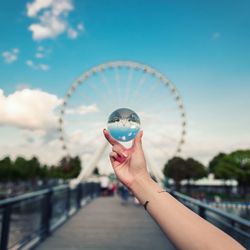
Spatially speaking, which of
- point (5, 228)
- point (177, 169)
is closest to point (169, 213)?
point (5, 228)

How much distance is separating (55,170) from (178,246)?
312ft

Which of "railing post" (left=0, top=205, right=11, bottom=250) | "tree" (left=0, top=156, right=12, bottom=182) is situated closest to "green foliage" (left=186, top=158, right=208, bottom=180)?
"tree" (left=0, top=156, right=12, bottom=182)

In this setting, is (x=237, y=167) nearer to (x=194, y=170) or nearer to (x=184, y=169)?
(x=194, y=170)

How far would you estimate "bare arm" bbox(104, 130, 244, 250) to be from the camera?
1058 mm

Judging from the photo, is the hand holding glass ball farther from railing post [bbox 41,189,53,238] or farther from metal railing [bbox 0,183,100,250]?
railing post [bbox 41,189,53,238]

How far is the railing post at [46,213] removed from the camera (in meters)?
6.86

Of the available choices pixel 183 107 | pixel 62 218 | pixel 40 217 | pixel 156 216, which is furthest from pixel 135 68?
pixel 156 216

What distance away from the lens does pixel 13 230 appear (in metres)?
5.01

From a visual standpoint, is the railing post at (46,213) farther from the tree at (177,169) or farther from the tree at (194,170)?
the tree at (194,170)

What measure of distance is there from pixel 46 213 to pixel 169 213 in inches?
247

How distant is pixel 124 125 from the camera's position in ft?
5.08

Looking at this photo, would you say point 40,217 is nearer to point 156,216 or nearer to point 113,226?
point 113,226

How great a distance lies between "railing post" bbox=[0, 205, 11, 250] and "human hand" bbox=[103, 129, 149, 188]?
10.5 feet

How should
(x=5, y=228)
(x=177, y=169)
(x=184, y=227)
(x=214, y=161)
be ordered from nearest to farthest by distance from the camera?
(x=184, y=227)
(x=5, y=228)
(x=177, y=169)
(x=214, y=161)
